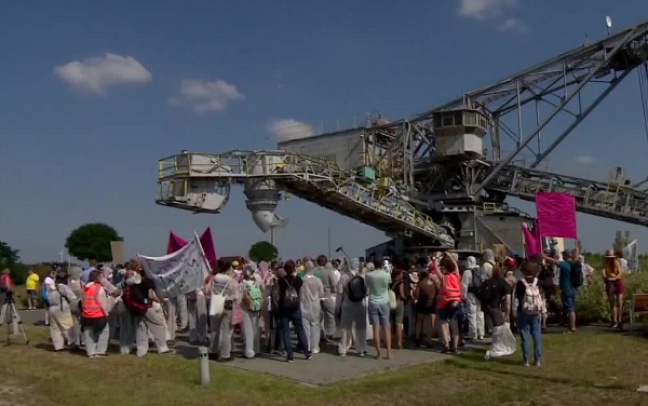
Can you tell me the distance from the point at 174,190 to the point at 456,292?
1621cm

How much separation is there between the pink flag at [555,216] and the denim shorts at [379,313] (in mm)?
8165

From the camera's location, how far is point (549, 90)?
36188 mm

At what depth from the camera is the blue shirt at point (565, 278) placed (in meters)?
13.3

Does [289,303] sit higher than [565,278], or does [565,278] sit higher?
[565,278]

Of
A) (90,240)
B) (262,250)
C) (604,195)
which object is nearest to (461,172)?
(604,195)

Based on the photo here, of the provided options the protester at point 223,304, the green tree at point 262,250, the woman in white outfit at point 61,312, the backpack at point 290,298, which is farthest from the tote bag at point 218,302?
the green tree at point 262,250

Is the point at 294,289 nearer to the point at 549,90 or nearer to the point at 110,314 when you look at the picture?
the point at 110,314

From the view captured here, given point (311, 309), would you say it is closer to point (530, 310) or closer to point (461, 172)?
point (530, 310)

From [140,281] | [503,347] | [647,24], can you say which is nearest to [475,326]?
[503,347]

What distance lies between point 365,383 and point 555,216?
10.3 metres

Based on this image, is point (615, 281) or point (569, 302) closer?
point (569, 302)

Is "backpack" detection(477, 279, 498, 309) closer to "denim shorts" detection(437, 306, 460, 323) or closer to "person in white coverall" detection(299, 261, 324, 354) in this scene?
"denim shorts" detection(437, 306, 460, 323)

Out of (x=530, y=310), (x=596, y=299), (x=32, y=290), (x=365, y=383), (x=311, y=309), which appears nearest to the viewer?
(x=365, y=383)

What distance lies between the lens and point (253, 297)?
1148 centimetres
